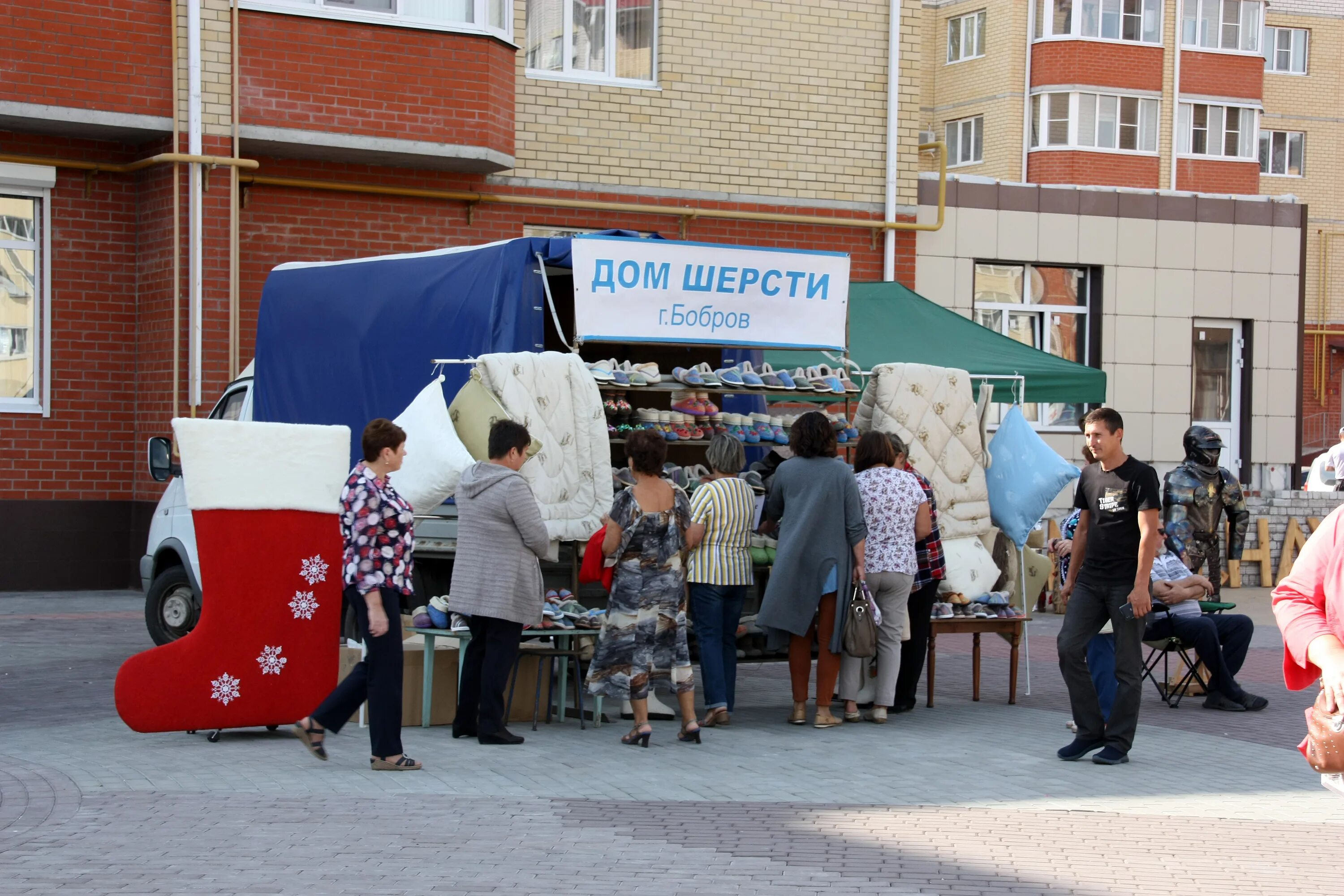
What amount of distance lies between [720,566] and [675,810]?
89.5 inches

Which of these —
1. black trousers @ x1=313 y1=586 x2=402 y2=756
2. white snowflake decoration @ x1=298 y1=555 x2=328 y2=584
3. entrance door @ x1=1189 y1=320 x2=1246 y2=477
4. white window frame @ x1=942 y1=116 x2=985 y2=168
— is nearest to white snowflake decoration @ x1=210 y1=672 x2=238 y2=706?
white snowflake decoration @ x1=298 y1=555 x2=328 y2=584

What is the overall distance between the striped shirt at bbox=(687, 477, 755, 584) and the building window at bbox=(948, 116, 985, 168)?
32891mm

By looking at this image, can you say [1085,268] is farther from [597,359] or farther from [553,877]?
[553,877]

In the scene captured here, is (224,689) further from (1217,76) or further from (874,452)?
(1217,76)

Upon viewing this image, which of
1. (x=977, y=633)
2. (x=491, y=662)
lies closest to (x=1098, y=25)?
(x=977, y=633)

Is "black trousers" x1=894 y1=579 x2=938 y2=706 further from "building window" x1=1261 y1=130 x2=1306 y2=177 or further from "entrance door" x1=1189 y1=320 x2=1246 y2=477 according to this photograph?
"building window" x1=1261 y1=130 x2=1306 y2=177

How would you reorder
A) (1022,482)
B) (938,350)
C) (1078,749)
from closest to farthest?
1. (1078,749)
2. (1022,482)
3. (938,350)

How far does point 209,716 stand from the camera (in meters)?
8.21

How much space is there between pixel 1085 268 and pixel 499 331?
13094mm

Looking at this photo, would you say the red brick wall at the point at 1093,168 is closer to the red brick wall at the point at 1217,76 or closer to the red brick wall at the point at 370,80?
the red brick wall at the point at 1217,76

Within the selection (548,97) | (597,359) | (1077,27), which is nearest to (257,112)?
(548,97)

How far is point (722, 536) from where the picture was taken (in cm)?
922

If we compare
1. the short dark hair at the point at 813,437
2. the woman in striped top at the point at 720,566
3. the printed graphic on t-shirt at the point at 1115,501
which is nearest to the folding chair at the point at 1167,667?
the printed graphic on t-shirt at the point at 1115,501

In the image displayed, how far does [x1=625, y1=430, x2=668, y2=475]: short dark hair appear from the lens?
8.76 m
